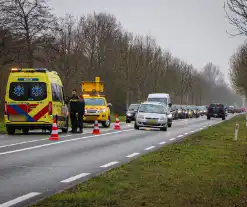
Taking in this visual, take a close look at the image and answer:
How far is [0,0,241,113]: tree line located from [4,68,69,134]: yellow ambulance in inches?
475

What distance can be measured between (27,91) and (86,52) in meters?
37.6

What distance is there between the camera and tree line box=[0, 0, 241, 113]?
120 feet

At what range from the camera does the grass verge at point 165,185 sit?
7242 millimetres

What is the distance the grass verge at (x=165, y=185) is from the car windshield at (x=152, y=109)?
17065mm

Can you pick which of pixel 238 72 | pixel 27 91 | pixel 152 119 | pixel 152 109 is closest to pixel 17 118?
pixel 27 91

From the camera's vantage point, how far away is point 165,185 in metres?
8.75

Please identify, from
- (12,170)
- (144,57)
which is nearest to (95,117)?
(12,170)

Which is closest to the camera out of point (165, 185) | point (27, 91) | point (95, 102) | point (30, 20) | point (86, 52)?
point (165, 185)

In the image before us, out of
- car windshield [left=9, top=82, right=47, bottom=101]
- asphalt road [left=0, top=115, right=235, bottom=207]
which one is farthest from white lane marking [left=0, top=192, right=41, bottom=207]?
car windshield [left=9, top=82, right=47, bottom=101]

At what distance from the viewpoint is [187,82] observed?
331 feet

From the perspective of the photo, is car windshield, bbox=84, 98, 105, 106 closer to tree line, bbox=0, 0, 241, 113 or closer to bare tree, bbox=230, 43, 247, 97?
tree line, bbox=0, 0, 241, 113

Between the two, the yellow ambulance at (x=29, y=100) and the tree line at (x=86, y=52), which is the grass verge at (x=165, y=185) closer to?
the yellow ambulance at (x=29, y=100)

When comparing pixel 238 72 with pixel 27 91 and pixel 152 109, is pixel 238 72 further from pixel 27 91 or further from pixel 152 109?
pixel 27 91

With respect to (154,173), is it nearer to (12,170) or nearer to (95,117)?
(12,170)
